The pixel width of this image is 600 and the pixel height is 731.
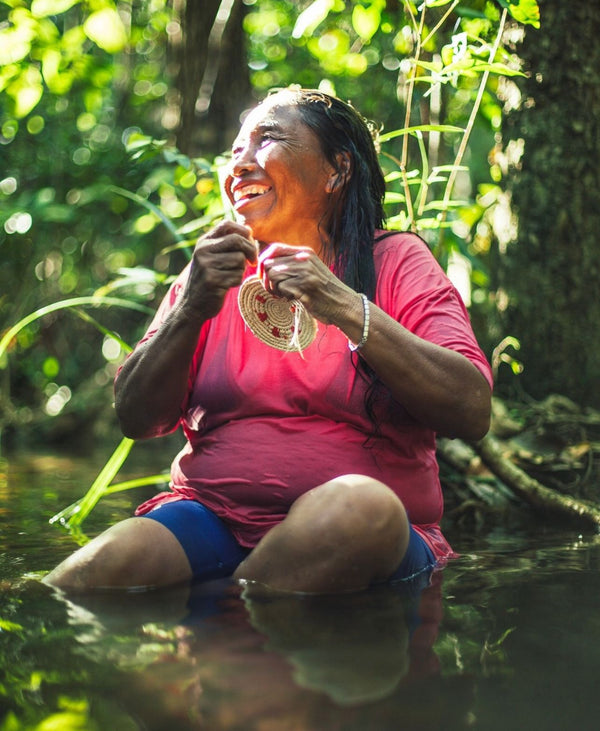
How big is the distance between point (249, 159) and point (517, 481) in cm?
153

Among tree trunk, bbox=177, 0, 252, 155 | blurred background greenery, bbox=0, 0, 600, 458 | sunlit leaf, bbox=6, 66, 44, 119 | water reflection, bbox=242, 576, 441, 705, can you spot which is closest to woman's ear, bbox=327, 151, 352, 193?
blurred background greenery, bbox=0, 0, 600, 458

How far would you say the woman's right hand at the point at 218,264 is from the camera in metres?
1.90

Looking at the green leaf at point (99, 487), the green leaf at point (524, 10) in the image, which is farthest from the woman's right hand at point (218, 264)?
the green leaf at point (524, 10)

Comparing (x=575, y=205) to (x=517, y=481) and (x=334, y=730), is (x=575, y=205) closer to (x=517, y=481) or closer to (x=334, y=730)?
(x=517, y=481)

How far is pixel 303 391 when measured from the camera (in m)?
2.03

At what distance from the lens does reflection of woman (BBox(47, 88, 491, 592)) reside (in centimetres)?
182

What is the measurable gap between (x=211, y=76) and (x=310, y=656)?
5028mm

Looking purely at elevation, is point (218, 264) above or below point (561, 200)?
below

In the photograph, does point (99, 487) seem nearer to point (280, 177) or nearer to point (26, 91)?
point (280, 177)

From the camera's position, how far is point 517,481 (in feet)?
10.0

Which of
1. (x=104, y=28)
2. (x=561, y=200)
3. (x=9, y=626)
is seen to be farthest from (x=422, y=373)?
(x=104, y=28)

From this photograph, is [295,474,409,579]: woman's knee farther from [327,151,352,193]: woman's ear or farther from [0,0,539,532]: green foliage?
[0,0,539,532]: green foliage

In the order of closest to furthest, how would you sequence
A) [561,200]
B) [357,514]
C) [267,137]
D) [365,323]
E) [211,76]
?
1. [357,514]
2. [365,323]
3. [267,137]
4. [561,200]
5. [211,76]

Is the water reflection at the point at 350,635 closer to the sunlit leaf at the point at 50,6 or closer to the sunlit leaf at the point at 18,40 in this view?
the sunlit leaf at the point at 50,6
